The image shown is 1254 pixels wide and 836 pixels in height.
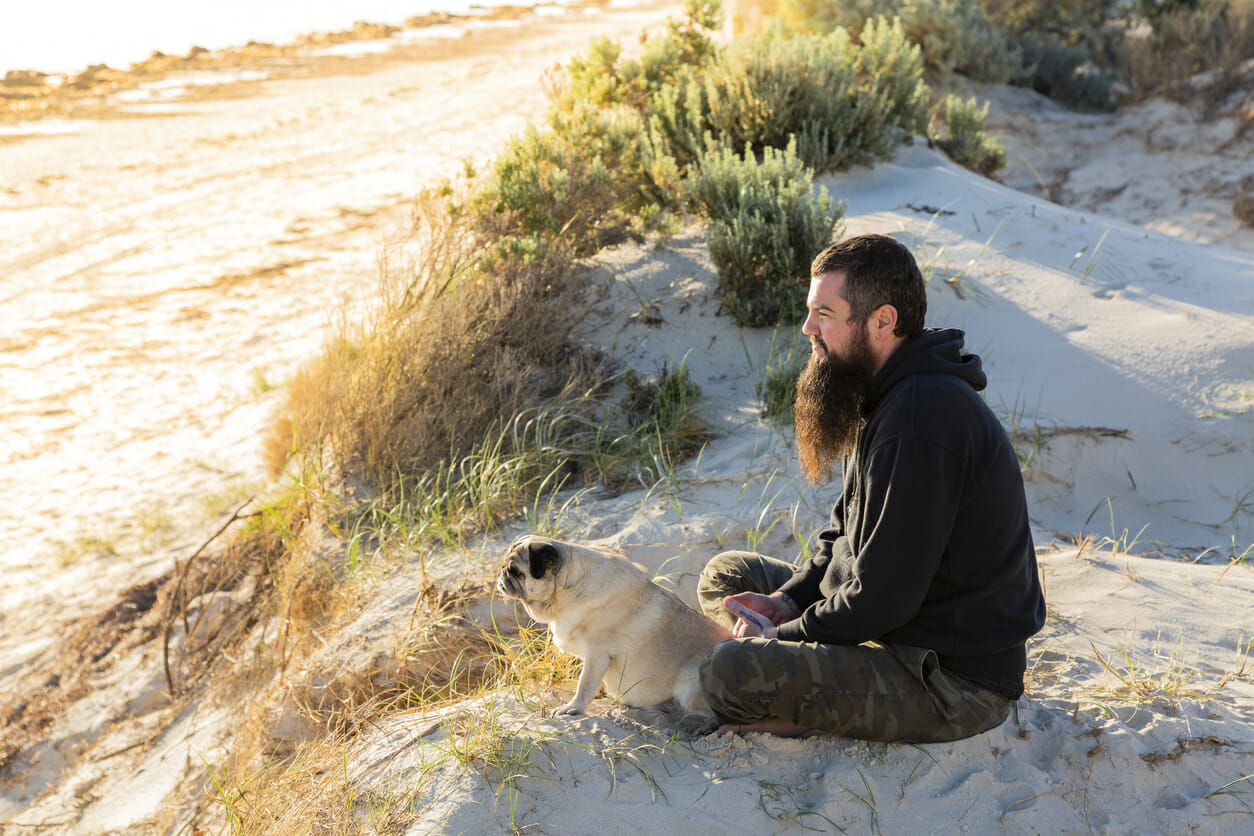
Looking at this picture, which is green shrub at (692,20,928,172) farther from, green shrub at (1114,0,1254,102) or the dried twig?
green shrub at (1114,0,1254,102)

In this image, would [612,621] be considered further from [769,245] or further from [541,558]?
[769,245]

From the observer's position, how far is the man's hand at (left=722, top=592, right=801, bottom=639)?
128 inches

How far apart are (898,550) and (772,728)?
0.86 m

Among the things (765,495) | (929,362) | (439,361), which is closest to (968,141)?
(765,495)

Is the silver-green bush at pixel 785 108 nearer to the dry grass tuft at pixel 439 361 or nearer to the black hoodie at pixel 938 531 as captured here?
the dry grass tuft at pixel 439 361

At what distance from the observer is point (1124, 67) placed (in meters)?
15.1

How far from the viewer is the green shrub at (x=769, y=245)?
660 cm

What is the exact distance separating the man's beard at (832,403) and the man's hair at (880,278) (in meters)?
0.11

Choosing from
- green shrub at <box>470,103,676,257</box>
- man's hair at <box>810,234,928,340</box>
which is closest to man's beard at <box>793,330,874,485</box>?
man's hair at <box>810,234,928,340</box>

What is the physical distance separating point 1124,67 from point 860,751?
15595mm

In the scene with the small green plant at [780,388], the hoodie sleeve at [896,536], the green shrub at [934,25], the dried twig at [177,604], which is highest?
the green shrub at [934,25]

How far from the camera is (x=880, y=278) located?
2820 millimetres

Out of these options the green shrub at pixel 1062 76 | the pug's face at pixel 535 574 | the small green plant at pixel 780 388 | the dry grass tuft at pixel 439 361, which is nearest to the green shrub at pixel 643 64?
the dry grass tuft at pixel 439 361

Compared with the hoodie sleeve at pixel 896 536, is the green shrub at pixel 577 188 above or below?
above
